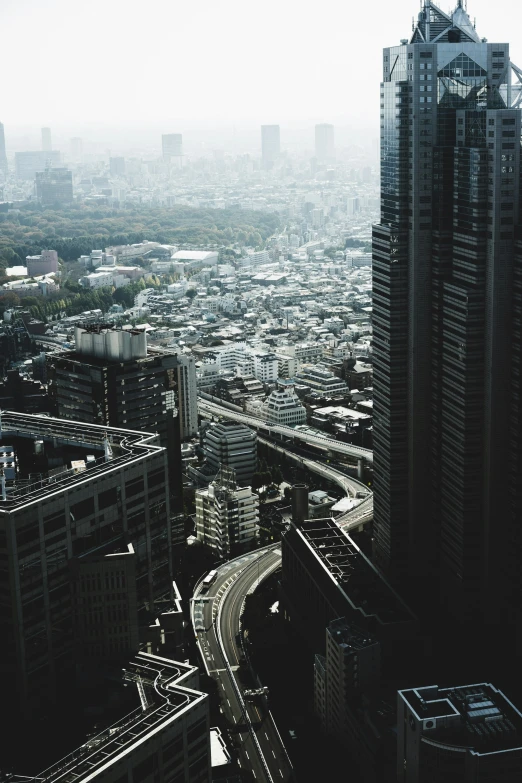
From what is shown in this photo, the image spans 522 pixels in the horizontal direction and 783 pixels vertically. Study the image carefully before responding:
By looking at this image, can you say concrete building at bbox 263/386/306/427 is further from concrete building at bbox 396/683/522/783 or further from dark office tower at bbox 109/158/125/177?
dark office tower at bbox 109/158/125/177

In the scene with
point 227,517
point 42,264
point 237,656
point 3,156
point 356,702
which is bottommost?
point 237,656

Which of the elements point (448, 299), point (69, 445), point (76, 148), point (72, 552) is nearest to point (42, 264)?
point (448, 299)

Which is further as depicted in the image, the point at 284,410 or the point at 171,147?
the point at 171,147

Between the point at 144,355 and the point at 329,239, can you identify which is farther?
the point at 329,239

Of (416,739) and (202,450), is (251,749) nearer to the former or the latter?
(416,739)

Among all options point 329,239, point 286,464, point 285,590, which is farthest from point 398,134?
point 329,239

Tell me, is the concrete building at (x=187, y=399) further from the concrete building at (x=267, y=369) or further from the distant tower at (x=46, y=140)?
the distant tower at (x=46, y=140)

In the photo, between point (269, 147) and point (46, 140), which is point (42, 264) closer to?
point (269, 147)
